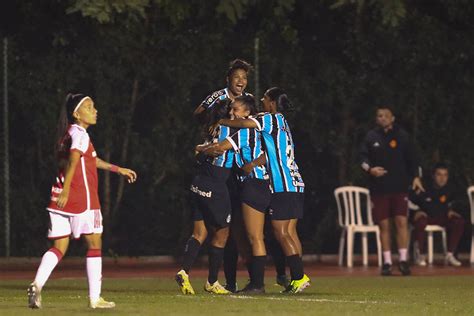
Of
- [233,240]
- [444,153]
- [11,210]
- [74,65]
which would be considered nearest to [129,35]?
[74,65]

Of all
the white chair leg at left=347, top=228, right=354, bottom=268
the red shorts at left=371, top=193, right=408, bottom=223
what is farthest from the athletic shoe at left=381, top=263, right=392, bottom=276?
the white chair leg at left=347, top=228, right=354, bottom=268

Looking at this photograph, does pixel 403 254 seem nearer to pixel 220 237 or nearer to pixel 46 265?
pixel 220 237

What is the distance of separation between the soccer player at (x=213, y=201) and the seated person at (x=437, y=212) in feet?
24.3

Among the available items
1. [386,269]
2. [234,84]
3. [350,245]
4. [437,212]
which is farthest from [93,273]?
[437,212]

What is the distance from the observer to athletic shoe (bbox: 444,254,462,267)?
21.7 meters

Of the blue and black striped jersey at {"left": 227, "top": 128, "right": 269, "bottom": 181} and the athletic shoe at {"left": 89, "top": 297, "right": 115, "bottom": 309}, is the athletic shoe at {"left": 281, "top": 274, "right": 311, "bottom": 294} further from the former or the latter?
the athletic shoe at {"left": 89, "top": 297, "right": 115, "bottom": 309}

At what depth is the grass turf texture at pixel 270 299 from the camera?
1225 centimetres

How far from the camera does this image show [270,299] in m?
13.7

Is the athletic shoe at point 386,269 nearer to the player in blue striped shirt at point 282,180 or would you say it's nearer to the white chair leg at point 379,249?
the white chair leg at point 379,249

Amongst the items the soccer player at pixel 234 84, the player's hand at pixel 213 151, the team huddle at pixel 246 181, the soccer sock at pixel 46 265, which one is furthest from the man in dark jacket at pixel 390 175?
the soccer sock at pixel 46 265

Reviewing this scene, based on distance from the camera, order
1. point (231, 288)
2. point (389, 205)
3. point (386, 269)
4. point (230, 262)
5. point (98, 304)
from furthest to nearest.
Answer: point (389, 205) → point (386, 269) → point (230, 262) → point (231, 288) → point (98, 304)

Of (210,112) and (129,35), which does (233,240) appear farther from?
(129,35)

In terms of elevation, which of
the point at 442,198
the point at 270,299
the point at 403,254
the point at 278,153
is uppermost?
the point at 278,153

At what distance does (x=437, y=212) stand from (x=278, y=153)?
7.64 metres
